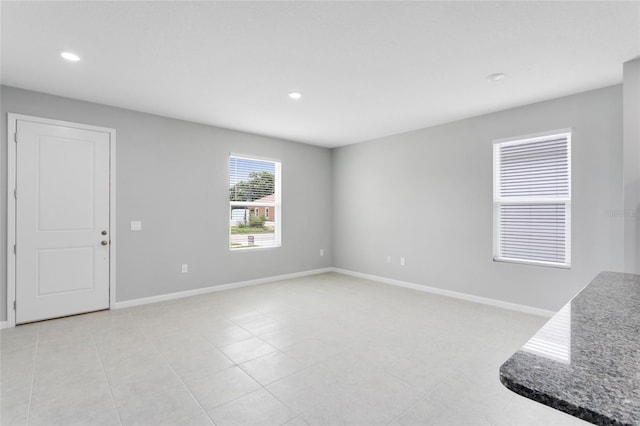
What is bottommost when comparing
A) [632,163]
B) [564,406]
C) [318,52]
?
[564,406]

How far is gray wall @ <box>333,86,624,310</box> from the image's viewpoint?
344 cm

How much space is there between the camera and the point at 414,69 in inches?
118

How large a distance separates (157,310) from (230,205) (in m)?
1.89

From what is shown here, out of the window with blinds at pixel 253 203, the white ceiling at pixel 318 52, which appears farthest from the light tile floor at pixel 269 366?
the white ceiling at pixel 318 52

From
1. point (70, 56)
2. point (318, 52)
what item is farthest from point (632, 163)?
point (70, 56)

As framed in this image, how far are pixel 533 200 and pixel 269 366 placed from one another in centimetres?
365

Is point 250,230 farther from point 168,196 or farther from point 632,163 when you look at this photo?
point 632,163

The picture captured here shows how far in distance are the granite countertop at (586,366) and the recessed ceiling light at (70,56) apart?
12.0ft

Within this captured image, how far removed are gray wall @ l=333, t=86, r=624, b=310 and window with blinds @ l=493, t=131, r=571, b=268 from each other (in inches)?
4.0

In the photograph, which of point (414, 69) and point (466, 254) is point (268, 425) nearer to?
point (414, 69)

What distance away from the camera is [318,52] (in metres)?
2.67

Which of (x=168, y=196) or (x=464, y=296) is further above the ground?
(x=168, y=196)

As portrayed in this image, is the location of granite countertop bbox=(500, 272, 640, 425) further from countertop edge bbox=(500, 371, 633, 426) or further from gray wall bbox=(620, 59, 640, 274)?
gray wall bbox=(620, 59, 640, 274)

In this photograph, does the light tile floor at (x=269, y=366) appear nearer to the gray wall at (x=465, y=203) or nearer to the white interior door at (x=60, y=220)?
the white interior door at (x=60, y=220)
